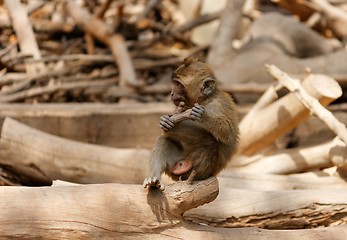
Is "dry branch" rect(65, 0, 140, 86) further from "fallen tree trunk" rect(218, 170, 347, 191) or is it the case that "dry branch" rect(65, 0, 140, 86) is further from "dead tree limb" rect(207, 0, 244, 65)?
"fallen tree trunk" rect(218, 170, 347, 191)

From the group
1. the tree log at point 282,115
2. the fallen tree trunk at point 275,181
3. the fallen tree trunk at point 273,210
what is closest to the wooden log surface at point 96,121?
the tree log at point 282,115

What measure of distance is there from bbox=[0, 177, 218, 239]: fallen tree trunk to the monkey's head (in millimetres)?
475

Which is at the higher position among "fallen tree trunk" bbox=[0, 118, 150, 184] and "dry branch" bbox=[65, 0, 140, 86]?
"dry branch" bbox=[65, 0, 140, 86]

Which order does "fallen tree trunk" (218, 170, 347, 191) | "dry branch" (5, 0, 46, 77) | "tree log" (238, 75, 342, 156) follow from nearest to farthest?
1. "fallen tree trunk" (218, 170, 347, 191)
2. "tree log" (238, 75, 342, 156)
3. "dry branch" (5, 0, 46, 77)

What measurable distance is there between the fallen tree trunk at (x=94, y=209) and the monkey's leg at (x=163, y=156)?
0.12 metres

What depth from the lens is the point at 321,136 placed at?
638 cm

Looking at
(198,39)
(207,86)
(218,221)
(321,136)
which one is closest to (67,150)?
(218,221)

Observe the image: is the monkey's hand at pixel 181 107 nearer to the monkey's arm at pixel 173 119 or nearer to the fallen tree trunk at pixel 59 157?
the monkey's arm at pixel 173 119

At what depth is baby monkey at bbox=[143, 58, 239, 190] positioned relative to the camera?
3699mm

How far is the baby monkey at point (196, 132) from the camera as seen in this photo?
370cm

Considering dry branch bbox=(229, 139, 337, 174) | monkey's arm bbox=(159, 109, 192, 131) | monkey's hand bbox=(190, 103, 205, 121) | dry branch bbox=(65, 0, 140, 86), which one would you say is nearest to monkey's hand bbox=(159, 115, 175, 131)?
monkey's arm bbox=(159, 109, 192, 131)

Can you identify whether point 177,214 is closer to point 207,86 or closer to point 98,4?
point 207,86

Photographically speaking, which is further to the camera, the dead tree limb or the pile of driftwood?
the dead tree limb

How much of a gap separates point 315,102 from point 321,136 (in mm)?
1415
